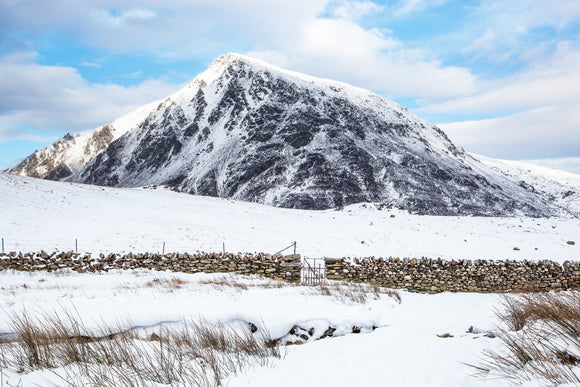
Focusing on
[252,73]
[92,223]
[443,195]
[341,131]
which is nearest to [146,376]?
[92,223]

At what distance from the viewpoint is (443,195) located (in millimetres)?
75500

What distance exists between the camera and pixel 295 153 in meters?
90.5

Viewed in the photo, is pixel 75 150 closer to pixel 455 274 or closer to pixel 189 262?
pixel 189 262

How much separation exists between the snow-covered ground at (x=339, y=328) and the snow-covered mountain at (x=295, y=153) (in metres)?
63.5

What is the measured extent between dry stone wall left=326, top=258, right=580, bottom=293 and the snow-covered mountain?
5477cm

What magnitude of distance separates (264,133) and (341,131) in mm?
22752

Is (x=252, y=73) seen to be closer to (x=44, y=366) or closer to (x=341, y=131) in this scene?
(x=341, y=131)

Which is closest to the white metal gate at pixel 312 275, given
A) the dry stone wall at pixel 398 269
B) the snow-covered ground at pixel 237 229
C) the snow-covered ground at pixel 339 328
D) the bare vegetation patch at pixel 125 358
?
the dry stone wall at pixel 398 269

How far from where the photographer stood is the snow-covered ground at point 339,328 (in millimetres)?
3948

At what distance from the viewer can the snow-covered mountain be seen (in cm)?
7806

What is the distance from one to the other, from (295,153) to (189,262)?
76.1m

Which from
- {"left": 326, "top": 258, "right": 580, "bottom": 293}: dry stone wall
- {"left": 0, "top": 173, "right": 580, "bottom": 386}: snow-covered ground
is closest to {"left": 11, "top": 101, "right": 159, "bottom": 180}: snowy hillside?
{"left": 0, "top": 173, "right": 580, "bottom": 386}: snow-covered ground

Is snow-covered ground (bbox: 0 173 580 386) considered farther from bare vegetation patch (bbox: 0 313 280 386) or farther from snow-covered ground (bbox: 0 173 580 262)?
bare vegetation patch (bbox: 0 313 280 386)

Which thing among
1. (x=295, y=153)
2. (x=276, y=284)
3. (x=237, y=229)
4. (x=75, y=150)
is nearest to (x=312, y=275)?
(x=276, y=284)
